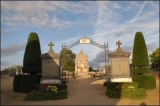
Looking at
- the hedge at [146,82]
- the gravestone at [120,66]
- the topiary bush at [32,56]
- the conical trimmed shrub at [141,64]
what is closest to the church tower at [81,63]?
the conical trimmed shrub at [141,64]

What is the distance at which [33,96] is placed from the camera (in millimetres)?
14781

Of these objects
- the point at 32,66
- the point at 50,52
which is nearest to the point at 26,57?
the point at 32,66

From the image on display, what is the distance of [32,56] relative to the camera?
19016 mm

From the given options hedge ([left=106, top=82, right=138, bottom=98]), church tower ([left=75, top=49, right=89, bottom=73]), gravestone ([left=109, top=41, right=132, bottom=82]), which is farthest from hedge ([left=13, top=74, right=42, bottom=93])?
church tower ([left=75, top=49, right=89, bottom=73])

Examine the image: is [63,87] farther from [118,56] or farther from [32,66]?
[118,56]

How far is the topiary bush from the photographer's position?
62.1 ft

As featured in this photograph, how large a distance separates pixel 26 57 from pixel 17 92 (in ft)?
10.8

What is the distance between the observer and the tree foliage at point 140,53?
66.9ft

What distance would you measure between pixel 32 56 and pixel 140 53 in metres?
10.5

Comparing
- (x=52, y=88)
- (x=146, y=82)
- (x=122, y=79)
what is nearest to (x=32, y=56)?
(x=52, y=88)

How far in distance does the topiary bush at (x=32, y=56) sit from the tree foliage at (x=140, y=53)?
9.42 metres

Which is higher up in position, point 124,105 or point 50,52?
point 50,52

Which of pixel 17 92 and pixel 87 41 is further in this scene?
pixel 87 41

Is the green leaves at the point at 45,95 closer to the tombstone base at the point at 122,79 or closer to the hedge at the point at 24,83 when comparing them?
the hedge at the point at 24,83
